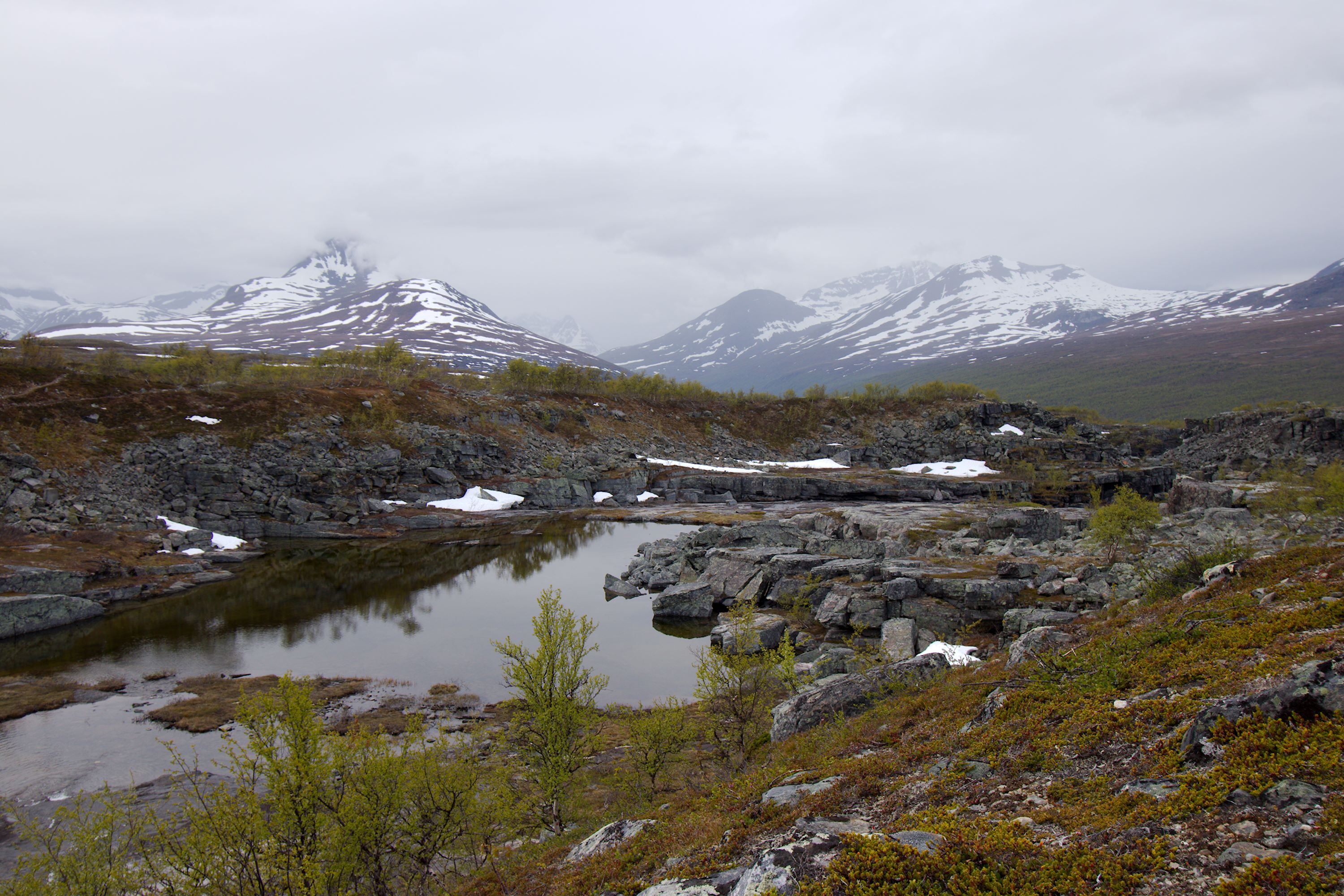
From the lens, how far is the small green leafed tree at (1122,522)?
34.4 m

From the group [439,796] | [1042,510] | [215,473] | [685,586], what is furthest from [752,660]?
[215,473]

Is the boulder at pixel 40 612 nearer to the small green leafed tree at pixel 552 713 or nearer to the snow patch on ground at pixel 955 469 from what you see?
the small green leafed tree at pixel 552 713

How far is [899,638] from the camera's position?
29469 millimetres

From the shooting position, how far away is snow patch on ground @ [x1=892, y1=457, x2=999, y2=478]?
10862 centimetres

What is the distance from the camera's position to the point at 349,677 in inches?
1377

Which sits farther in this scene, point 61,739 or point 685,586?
point 685,586

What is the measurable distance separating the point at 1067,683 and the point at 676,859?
8627mm

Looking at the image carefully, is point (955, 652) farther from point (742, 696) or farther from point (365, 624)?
point (365, 624)

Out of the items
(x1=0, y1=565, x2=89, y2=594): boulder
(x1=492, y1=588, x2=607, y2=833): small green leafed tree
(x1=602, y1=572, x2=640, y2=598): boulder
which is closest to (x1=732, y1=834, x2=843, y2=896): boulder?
(x1=492, y1=588, x2=607, y2=833): small green leafed tree

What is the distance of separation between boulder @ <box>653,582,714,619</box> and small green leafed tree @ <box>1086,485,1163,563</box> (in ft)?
82.3

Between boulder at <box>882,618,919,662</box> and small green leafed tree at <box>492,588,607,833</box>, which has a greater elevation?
small green leafed tree at <box>492,588,607,833</box>

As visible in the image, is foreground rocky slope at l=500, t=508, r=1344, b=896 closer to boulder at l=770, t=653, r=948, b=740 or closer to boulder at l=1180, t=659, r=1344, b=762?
boulder at l=1180, t=659, r=1344, b=762

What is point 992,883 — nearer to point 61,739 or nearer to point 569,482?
point 61,739

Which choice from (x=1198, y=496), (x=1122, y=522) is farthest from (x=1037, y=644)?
(x=1198, y=496)
